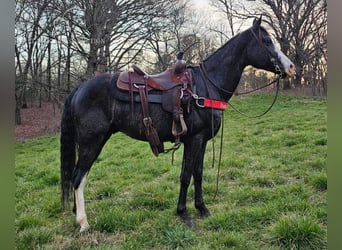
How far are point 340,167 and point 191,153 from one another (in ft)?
7.16

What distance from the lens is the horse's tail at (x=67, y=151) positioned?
3.05m

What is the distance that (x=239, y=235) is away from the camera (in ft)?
8.29

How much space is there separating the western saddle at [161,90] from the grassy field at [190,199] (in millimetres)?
869

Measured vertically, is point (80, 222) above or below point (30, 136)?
below

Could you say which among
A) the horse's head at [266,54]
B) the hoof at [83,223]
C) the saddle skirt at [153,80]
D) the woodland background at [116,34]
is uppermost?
the woodland background at [116,34]

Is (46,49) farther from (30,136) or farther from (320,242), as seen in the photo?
(320,242)

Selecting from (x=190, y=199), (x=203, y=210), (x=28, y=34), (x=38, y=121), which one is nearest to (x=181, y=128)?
(x=203, y=210)

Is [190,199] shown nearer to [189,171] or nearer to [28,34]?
[189,171]

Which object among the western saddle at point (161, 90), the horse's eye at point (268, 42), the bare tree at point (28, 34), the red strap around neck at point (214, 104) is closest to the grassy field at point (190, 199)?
the western saddle at point (161, 90)

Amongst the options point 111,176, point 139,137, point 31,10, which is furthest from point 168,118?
point 31,10

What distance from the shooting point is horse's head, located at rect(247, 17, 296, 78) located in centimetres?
286

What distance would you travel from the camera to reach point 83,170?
9.39 feet

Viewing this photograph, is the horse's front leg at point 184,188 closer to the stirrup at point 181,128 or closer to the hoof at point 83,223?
the stirrup at point 181,128

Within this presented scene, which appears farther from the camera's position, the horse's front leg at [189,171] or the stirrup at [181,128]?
the horse's front leg at [189,171]
